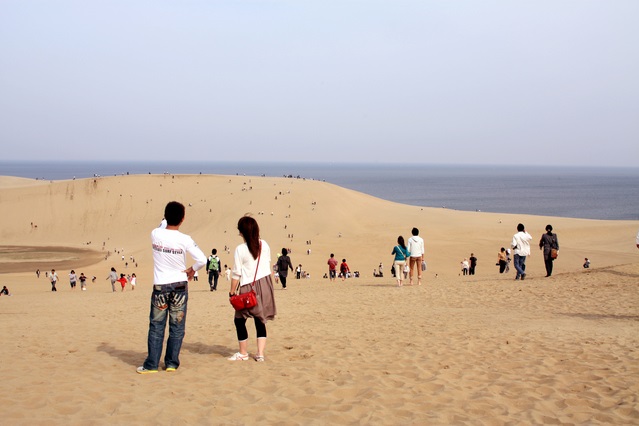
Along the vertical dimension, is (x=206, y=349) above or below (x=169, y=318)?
below

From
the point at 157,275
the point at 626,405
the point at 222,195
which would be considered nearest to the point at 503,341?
the point at 626,405

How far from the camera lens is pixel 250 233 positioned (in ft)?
22.7

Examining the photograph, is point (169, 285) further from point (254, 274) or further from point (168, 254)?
point (254, 274)

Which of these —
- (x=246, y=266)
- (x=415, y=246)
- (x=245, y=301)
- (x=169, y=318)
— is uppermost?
(x=246, y=266)

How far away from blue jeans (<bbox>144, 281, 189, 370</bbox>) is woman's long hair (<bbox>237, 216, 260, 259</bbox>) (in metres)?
0.87

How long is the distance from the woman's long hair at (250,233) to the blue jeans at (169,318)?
2.86 ft

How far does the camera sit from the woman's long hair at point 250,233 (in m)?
6.91

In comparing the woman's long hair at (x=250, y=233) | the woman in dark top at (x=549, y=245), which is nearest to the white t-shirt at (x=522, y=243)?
the woman in dark top at (x=549, y=245)

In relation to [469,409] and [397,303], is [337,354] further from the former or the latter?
[397,303]

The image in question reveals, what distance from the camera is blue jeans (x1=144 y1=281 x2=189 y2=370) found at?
6715 mm

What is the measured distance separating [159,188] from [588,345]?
5686 cm

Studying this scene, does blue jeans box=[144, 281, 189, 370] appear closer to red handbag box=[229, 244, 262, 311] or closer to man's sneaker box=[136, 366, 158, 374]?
man's sneaker box=[136, 366, 158, 374]

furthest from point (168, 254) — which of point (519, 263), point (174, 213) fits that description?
point (519, 263)

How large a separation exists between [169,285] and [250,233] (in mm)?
1107
